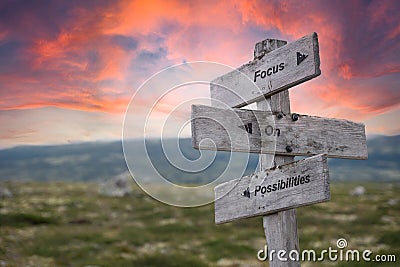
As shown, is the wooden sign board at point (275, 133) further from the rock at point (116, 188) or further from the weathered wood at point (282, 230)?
the rock at point (116, 188)

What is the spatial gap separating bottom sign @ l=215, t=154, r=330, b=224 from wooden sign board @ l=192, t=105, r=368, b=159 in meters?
0.34

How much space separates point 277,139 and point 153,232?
26.1 meters

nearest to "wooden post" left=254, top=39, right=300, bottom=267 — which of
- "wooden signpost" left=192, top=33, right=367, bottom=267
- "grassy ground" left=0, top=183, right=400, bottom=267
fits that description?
"wooden signpost" left=192, top=33, right=367, bottom=267

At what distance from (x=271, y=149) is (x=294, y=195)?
1.92ft

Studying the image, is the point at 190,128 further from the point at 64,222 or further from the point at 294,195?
the point at 64,222

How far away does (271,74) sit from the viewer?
597 cm

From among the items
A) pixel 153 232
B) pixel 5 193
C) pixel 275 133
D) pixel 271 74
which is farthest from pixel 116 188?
pixel 275 133

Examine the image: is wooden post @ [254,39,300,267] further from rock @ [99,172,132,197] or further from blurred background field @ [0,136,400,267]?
rock @ [99,172,132,197]

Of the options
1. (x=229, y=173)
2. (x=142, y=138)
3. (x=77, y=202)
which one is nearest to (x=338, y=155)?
(x=229, y=173)

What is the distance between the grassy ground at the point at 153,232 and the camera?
81.3 feet

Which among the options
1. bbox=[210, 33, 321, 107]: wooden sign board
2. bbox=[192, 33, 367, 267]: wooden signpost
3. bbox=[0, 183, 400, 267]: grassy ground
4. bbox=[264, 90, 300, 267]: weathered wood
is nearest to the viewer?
bbox=[192, 33, 367, 267]: wooden signpost

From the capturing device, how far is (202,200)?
5.72 metres

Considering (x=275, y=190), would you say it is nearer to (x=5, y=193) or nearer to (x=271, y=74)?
(x=271, y=74)

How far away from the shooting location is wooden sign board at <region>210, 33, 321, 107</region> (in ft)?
18.2
